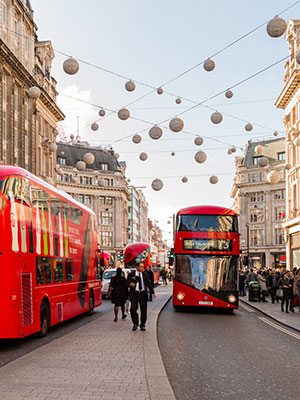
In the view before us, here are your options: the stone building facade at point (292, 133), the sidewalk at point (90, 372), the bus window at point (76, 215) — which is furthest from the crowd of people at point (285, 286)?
the stone building facade at point (292, 133)

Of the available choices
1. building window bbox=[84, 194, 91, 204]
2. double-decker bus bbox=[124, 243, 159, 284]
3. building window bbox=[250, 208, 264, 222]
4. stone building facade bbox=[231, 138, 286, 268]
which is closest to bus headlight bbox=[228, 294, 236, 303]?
double-decker bus bbox=[124, 243, 159, 284]

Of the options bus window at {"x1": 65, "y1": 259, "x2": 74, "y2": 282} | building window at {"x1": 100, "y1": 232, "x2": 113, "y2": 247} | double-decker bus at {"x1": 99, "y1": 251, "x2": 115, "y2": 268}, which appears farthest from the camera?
building window at {"x1": 100, "y1": 232, "x2": 113, "y2": 247}

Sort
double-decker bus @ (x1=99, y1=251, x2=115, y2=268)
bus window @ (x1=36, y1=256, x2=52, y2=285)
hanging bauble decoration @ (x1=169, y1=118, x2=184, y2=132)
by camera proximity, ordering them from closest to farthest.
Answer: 1. bus window @ (x1=36, y1=256, x2=52, y2=285)
2. hanging bauble decoration @ (x1=169, y1=118, x2=184, y2=132)
3. double-decker bus @ (x1=99, y1=251, x2=115, y2=268)

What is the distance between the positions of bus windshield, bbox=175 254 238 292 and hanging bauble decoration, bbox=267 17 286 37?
9.18 m

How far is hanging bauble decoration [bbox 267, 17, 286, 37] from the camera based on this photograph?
13.7 m

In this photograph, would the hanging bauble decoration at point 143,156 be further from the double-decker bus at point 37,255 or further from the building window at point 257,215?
the building window at point 257,215

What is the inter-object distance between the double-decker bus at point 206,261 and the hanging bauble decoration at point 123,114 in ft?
15.3

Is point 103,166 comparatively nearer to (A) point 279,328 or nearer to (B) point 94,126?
(B) point 94,126

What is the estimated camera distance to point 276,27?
45.0ft

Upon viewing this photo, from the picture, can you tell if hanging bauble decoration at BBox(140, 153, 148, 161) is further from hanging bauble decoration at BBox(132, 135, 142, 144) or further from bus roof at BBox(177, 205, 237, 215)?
bus roof at BBox(177, 205, 237, 215)

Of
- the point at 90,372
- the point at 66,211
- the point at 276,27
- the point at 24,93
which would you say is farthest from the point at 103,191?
the point at 90,372

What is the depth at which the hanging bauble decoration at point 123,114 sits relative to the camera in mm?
18406

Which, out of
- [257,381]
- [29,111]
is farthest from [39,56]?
[257,381]

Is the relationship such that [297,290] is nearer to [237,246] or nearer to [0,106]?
[237,246]
